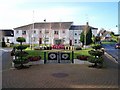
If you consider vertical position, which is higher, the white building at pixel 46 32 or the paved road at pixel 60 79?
the white building at pixel 46 32

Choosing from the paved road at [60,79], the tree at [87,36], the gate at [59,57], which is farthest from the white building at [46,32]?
the paved road at [60,79]

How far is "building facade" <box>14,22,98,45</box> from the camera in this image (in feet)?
183

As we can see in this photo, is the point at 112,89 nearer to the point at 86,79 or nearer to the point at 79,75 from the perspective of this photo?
the point at 86,79

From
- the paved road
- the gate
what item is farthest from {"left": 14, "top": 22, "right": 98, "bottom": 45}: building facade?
the paved road

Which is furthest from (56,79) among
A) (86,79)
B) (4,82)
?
(4,82)

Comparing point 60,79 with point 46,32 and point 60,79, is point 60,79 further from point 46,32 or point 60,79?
point 46,32

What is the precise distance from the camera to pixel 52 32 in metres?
56.2

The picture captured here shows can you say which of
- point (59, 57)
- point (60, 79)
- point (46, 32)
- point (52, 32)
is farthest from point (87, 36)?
point (60, 79)

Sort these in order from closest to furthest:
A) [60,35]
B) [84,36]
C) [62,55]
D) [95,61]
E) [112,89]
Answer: [112,89]
[95,61]
[62,55]
[84,36]
[60,35]

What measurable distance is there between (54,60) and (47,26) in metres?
37.8

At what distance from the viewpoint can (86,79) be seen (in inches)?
495

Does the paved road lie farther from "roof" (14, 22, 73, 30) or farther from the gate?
"roof" (14, 22, 73, 30)

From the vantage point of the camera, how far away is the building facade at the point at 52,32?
2194 inches

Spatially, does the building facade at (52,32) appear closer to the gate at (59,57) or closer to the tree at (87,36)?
the tree at (87,36)
